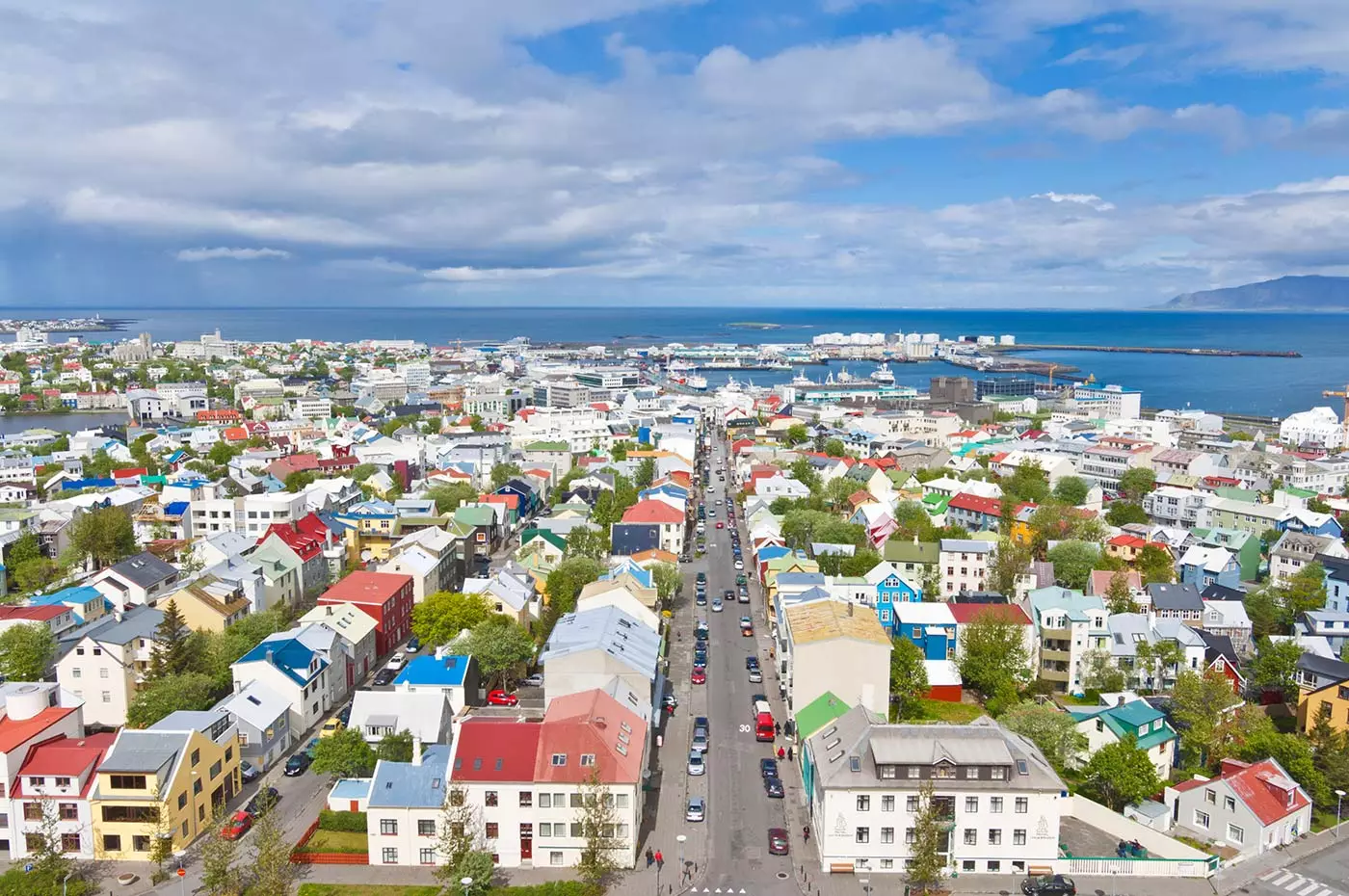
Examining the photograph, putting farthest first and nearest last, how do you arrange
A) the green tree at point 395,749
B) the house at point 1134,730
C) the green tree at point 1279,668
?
the green tree at point 1279,668, the house at point 1134,730, the green tree at point 395,749

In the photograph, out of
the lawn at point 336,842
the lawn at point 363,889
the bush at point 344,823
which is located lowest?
the lawn at point 363,889

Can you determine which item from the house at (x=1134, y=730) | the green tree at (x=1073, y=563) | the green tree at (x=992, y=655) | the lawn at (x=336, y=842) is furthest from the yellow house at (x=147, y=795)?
the green tree at (x=1073, y=563)

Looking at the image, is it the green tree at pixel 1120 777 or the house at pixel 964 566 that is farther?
the house at pixel 964 566

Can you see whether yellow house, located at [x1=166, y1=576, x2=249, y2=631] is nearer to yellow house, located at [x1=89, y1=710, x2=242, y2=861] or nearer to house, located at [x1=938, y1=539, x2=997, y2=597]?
yellow house, located at [x1=89, y1=710, x2=242, y2=861]

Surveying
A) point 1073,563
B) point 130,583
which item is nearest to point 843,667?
point 1073,563

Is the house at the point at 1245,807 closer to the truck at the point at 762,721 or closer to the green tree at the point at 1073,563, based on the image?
the truck at the point at 762,721

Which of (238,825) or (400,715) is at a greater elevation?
(400,715)

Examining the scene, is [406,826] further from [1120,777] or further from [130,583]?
[130,583]

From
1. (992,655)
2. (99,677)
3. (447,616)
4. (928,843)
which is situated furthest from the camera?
(447,616)
